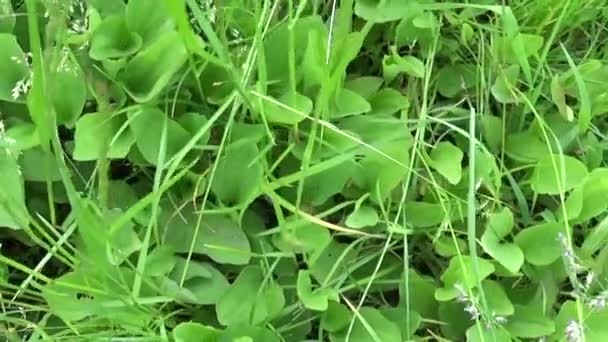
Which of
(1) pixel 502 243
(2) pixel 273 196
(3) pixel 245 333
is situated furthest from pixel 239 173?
(1) pixel 502 243

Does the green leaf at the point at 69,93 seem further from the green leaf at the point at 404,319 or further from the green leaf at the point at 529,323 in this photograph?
the green leaf at the point at 529,323

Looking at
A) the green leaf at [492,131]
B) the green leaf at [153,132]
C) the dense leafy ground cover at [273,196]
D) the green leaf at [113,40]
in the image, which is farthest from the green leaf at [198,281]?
the green leaf at [492,131]

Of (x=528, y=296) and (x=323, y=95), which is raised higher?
(x=323, y=95)

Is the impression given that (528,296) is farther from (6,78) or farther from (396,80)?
(6,78)

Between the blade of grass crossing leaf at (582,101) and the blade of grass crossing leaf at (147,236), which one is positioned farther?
the blade of grass crossing leaf at (582,101)

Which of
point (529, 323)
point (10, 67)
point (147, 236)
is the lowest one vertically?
point (529, 323)

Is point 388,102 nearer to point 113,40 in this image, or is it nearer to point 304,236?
point 304,236

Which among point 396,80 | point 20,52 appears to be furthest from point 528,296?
Result: point 20,52
